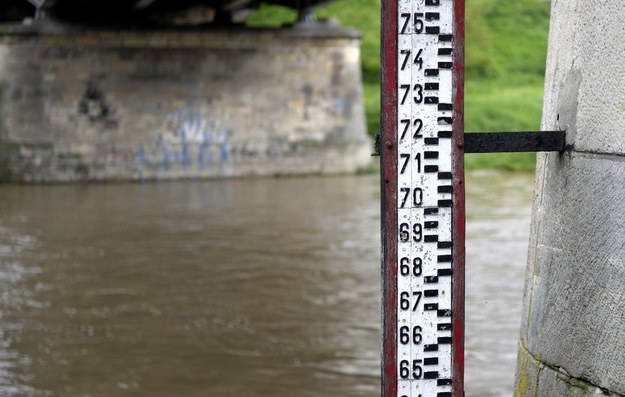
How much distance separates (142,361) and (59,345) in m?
1.00

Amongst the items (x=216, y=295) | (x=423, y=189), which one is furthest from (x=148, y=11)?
(x=423, y=189)

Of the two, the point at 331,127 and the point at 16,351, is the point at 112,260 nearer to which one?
the point at 16,351

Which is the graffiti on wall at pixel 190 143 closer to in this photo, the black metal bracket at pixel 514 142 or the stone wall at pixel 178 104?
the stone wall at pixel 178 104

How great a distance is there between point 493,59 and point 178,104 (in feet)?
44.9

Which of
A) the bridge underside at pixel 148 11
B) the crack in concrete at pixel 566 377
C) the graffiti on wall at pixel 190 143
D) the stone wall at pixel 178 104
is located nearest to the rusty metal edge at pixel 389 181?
the crack in concrete at pixel 566 377

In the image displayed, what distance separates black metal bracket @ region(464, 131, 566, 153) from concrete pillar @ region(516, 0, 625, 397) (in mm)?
50

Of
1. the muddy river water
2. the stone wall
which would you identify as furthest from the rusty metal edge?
the stone wall

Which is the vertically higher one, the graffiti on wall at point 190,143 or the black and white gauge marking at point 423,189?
the black and white gauge marking at point 423,189

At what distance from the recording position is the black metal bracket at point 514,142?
411 centimetres

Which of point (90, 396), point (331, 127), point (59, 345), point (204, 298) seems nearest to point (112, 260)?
point (204, 298)

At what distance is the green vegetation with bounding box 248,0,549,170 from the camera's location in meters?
30.5

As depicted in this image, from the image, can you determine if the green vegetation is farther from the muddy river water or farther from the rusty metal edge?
the rusty metal edge

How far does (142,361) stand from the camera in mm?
9586

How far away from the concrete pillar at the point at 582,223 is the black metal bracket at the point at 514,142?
5 centimetres
